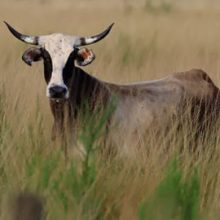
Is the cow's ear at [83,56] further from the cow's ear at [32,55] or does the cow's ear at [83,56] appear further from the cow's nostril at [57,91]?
the cow's nostril at [57,91]

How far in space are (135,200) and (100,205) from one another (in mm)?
224

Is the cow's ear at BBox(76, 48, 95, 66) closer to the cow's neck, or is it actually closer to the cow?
the cow

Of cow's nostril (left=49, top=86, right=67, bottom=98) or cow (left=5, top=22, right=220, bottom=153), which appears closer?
cow's nostril (left=49, top=86, right=67, bottom=98)

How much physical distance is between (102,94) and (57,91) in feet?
1.58

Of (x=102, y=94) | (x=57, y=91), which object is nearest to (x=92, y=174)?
(x=57, y=91)

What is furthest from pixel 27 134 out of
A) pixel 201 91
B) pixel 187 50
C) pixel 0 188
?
pixel 187 50

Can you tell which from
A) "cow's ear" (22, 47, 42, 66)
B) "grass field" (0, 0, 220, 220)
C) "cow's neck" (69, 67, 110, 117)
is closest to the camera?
"grass field" (0, 0, 220, 220)

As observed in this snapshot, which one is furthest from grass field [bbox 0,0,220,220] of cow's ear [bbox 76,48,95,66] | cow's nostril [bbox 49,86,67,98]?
cow's ear [bbox 76,48,95,66]

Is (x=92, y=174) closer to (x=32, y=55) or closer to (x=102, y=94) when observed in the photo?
(x=102, y=94)

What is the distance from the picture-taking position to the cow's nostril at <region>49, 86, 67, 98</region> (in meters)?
7.02

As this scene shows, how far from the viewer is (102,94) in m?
7.42

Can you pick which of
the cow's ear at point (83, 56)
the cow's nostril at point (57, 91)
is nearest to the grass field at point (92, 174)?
the cow's nostril at point (57, 91)

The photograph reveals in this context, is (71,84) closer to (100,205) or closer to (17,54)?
(100,205)

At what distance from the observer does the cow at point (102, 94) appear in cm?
723
